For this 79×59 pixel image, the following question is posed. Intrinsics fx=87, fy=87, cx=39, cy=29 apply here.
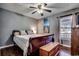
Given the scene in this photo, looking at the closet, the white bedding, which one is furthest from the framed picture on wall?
the closet

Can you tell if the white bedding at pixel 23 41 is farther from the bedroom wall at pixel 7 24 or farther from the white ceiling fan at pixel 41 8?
Answer: the white ceiling fan at pixel 41 8

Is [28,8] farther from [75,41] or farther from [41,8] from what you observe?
[75,41]

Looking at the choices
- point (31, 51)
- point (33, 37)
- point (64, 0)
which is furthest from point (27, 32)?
point (64, 0)

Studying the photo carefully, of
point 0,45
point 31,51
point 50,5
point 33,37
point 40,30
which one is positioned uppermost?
point 50,5

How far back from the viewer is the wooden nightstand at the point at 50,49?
1.56m

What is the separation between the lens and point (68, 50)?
1.58 metres

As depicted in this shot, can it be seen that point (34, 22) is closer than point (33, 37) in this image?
No

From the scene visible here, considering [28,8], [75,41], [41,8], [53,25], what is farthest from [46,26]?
[75,41]

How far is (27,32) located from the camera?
1.62 m

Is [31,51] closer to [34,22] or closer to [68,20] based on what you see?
[34,22]

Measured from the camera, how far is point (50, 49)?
156 centimetres

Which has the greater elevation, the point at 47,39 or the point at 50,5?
the point at 50,5

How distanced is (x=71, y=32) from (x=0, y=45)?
1.28 metres

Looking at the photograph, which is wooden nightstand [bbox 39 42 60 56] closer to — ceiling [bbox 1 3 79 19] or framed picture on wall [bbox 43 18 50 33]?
framed picture on wall [bbox 43 18 50 33]
